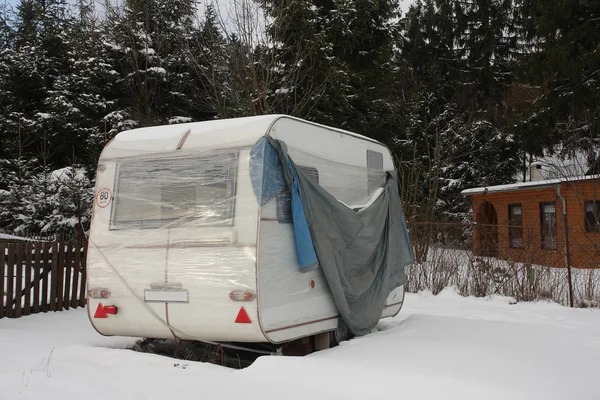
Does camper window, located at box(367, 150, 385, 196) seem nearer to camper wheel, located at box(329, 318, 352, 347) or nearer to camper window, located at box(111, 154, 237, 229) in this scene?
camper wheel, located at box(329, 318, 352, 347)

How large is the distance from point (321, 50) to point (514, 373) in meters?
16.0

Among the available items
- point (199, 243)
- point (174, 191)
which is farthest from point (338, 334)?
point (174, 191)

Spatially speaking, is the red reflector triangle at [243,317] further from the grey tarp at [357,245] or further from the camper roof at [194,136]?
the camper roof at [194,136]

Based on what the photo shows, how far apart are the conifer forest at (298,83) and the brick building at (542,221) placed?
163cm

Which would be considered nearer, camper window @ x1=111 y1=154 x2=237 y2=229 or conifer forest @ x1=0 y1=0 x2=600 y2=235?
camper window @ x1=111 y1=154 x2=237 y2=229

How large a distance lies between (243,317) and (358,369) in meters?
1.18

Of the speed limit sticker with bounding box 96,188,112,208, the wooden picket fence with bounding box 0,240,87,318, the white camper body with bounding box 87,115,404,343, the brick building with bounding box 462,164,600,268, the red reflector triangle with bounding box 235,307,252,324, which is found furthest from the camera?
the brick building with bounding box 462,164,600,268

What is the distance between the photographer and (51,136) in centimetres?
2323

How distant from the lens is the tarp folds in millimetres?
5945

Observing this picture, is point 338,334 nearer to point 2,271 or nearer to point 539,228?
point 2,271

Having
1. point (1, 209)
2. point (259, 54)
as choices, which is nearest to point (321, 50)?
point (259, 54)

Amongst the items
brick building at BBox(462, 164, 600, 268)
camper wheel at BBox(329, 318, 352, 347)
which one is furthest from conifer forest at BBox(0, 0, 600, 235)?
camper wheel at BBox(329, 318, 352, 347)

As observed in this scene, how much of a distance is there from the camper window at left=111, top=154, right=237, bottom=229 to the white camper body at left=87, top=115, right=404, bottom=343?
1 cm

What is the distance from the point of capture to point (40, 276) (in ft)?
29.4
